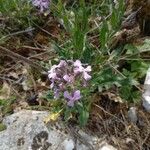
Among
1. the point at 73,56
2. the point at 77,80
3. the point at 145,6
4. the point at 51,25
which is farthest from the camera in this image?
the point at 51,25

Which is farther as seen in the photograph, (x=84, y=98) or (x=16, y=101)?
(x=16, y=101)

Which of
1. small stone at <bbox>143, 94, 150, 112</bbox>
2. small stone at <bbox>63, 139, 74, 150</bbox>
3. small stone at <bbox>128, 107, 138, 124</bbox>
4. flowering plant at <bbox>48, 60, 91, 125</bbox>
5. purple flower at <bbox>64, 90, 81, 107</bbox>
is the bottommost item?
small stone at <bbox>63, 139, 74, 150</bbox>

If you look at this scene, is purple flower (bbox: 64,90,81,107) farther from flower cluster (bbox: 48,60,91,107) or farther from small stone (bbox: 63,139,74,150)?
small stone (bbox: 63,139,74,150)

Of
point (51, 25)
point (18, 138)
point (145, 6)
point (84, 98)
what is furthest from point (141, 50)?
point (18, 138)

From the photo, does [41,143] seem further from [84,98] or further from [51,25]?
[51,25]

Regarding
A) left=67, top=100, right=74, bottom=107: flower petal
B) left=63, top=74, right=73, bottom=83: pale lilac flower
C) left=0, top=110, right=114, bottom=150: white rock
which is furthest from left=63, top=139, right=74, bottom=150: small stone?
left=63, top=74, right=73, bottom=83: pale lilac flower

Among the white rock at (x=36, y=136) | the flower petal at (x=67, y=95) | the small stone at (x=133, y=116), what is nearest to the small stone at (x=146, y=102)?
the small stone at (x=133, y=116)

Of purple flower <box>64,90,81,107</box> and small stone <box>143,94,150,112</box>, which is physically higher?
purple flower <box>64,90,81,107</box>

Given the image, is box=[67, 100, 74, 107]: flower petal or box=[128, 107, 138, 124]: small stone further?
box=[128, 107, 138, 124]: small stone

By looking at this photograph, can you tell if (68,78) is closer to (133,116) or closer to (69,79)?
(69,79)
